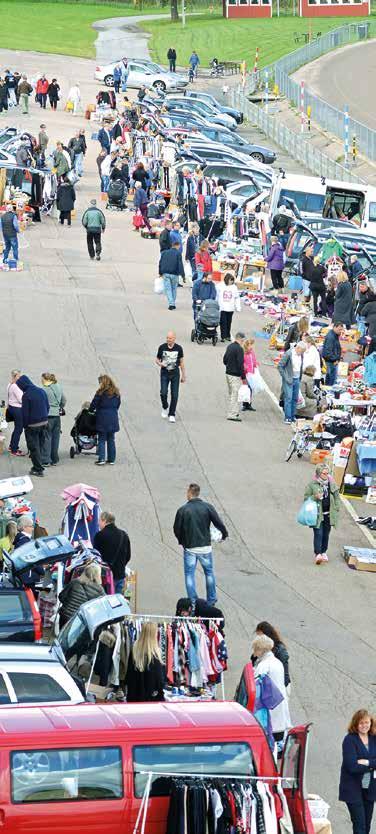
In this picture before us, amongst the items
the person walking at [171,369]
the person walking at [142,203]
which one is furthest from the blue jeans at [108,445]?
the person walking at [142,203]

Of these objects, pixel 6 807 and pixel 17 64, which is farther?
pixel 17 64

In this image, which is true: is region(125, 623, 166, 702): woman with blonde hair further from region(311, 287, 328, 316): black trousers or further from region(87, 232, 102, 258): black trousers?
region(87, 232, 102, 258): black trousers

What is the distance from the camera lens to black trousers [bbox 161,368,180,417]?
2464 centimetres

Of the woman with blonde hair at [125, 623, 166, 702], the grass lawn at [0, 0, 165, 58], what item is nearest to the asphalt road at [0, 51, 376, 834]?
the woman with blonde hair at [125, 623, 166, 702]

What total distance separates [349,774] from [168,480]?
10417 millimetres

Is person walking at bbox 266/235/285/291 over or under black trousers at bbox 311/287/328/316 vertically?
over

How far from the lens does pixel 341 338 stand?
3180 cm

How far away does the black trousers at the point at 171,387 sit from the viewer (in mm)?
24641

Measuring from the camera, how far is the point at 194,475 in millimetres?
23156

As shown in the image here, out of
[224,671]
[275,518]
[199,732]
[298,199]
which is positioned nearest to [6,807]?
[199,732]

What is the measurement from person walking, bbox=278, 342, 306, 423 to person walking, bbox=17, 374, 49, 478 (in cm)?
478

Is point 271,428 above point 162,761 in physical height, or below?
below

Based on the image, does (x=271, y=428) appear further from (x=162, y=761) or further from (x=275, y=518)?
(x=162, y=761)

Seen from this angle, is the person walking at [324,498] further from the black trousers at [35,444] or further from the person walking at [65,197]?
the person walking at [65,197]
